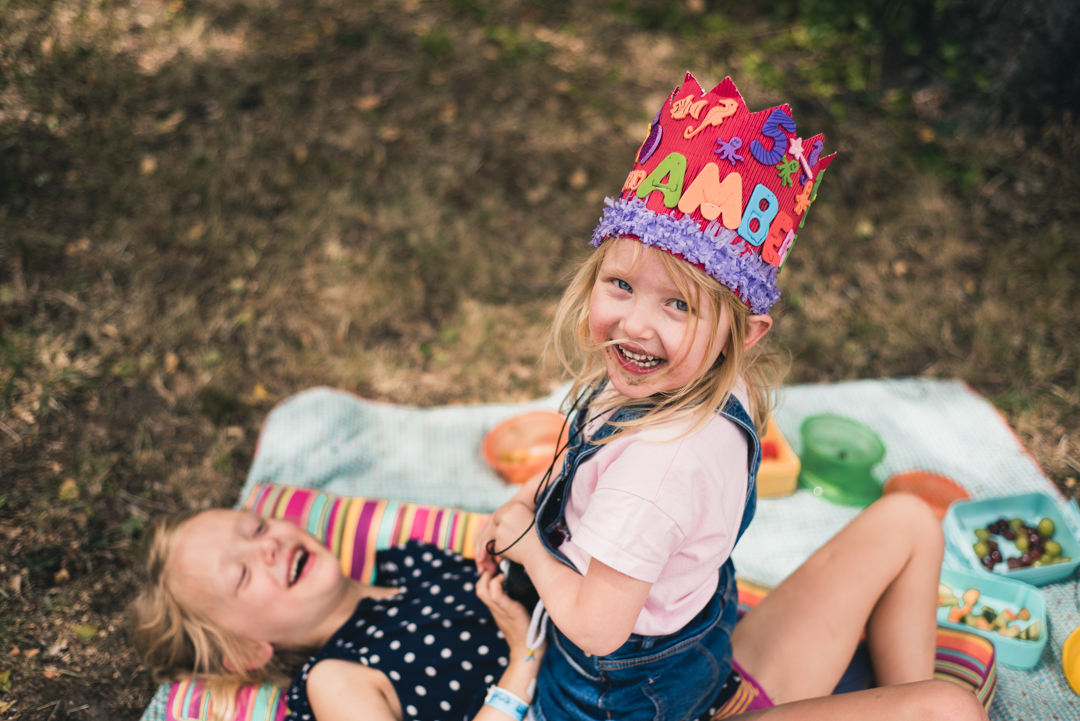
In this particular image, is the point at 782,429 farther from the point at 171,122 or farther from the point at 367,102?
the point at 171,122

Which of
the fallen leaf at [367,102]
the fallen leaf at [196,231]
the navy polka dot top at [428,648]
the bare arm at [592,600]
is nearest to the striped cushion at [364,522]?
the navy polka dot top at [428,648]

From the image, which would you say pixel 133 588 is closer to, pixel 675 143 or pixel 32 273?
pixel 32 273

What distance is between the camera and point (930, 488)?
2.99 m

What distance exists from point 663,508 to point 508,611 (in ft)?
2.35

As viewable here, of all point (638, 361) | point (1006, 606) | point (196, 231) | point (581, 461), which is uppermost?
point (638, 361)

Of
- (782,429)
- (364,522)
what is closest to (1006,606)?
(782,429)

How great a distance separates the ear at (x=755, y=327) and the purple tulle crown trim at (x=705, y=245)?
0.14 feet

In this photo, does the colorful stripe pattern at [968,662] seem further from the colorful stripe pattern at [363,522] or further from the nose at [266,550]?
the nose at [266,550]

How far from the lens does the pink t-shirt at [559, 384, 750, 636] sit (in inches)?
54.3

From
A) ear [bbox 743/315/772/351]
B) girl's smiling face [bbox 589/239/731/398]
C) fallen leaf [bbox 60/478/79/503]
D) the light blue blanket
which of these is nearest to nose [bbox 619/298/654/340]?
girl's smiling face [bbox 589/239/731/398]

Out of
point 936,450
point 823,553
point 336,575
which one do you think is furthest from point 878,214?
point 336,575

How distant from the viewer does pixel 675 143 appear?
1485 millimetres

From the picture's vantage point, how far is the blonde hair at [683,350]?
4.65 ft

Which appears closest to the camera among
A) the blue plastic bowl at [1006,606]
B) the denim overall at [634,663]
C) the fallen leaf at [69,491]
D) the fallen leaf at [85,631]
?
the denim overall at [634,663]
